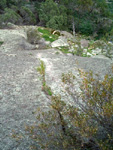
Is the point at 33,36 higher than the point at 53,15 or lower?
higher

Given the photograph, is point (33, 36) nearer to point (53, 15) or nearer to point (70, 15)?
point (53, 15)

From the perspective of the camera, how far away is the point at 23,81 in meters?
7.25

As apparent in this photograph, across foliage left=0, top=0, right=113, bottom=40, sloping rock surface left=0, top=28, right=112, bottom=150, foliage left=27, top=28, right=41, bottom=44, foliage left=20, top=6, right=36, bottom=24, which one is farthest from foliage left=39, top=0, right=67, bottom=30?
sloping rock surface left=0, top=28, right=112, bottom=150

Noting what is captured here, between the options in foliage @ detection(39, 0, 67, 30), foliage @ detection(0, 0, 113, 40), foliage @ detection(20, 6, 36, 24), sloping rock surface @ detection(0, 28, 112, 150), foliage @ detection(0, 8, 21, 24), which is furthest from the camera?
foliage @ detection(0, 0, 113, 40)

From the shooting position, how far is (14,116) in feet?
16.5

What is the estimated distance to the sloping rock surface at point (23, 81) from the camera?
181 inches

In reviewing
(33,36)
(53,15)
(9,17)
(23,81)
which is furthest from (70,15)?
(23,81)

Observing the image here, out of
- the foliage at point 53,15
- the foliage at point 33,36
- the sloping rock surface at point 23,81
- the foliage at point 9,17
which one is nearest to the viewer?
the sloping rock surface at point 23,81

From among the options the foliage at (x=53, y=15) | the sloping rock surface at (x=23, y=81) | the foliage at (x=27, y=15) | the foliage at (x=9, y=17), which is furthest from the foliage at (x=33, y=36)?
the foliage at (x=27, y=15)

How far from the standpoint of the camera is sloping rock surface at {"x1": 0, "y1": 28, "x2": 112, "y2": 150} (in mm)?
4586

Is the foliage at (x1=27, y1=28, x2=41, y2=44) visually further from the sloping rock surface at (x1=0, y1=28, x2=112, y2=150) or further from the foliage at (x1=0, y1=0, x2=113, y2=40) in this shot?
the foliage at (x1=0, y1=0, x2=113, y2=40)

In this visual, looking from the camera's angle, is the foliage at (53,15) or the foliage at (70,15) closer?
the foliage at (53,15)

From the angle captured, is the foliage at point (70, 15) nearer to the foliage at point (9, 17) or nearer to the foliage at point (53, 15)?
the foliage at point (53, 15)

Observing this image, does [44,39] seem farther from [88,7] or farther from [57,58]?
[88,7]
